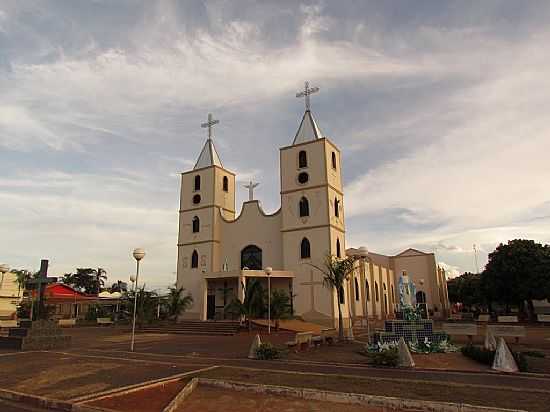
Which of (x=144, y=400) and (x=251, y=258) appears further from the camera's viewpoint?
(x=251, y=258)

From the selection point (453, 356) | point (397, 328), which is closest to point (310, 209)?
point (397, 328)

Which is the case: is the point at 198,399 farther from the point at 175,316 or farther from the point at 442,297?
the point at 442,297

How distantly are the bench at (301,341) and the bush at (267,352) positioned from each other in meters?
2.04

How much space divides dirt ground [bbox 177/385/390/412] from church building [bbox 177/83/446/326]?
19740 mm

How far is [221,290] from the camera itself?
31156mm

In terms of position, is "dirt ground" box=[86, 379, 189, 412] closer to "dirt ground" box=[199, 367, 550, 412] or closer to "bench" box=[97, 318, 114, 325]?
"dirt ground" box=[199, 367, 550, 412]

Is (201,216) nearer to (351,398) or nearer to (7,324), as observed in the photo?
(7,324)

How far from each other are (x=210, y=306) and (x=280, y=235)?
25.4 feet

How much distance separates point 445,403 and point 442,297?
46.4m

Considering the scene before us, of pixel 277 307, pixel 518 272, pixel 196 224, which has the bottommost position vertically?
pixel 277 307

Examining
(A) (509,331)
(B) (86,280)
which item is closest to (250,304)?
(A) (509,331)

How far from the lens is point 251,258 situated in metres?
32.2

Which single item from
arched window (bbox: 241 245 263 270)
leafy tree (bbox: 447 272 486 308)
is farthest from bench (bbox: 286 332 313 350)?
Result: leafy tree (bbox: 447 272 486 308)

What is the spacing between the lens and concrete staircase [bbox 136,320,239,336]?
24.1 metres
